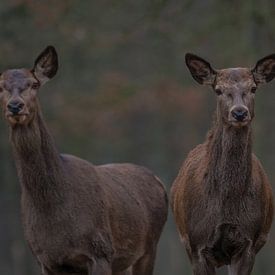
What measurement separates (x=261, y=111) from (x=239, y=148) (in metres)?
17.9

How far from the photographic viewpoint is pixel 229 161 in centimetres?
1488

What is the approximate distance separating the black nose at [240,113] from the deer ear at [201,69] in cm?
101

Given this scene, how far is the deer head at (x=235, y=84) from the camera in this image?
565 inches

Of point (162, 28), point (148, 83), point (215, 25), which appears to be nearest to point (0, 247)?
point (148, 83)

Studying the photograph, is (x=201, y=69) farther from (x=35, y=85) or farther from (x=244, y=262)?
(x=244, y=262)

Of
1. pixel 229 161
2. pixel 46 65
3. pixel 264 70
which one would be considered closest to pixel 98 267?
pixel 229 161

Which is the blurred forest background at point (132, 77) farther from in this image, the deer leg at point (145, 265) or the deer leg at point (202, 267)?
the deer leg at point (202, 267)

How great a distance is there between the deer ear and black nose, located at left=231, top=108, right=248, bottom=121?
1009mm

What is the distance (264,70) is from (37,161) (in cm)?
256

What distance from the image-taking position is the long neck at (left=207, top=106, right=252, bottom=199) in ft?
48.3

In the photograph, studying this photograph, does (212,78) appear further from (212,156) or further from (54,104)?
(54,104)

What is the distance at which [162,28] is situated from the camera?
27016 millimetres

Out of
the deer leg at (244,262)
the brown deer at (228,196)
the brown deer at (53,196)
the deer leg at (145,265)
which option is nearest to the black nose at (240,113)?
the brown deer at (228,196)

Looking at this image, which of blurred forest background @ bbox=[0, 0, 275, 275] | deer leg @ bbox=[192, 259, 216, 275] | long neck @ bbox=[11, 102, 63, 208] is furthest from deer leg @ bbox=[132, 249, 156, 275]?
blurred forest background @ bbox=[0, 0, 275, 275]
